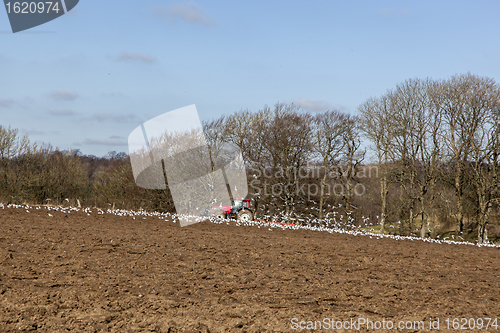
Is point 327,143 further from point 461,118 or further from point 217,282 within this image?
point 217,282

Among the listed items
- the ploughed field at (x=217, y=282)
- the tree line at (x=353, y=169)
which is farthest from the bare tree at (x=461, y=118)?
the ploughed field at (x=217, y=282)

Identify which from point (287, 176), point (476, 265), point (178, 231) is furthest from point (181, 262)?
point (287, 176)

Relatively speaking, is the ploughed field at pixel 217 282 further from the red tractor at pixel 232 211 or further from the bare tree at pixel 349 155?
the bare tree at pixel 349 155

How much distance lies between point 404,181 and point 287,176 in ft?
27.3

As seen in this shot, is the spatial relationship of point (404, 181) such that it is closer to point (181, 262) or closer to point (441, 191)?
point (441, 191)

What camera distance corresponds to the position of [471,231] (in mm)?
26562

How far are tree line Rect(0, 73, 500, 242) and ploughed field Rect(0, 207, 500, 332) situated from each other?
12.5 metres

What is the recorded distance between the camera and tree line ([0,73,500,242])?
23547 millimetres

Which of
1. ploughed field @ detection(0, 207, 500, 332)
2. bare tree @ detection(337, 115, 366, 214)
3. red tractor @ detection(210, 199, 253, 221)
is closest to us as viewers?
ploughed field @ detection(0, 207, 500, 332)

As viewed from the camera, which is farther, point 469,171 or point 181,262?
point 469,171

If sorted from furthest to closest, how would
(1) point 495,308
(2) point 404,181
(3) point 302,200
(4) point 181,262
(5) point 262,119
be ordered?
(5) point 262,119 < (3) point 302,200 < (2) point 404,181 < (4) point 181,262 < (1) point 495,308

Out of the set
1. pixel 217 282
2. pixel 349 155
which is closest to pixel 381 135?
pixel 349 155

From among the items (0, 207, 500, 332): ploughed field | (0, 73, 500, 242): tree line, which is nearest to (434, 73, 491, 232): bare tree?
(0, 73, 500, 242): tree line

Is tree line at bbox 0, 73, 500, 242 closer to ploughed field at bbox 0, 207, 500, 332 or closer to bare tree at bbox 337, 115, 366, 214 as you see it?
bare tree at bbox 337, 115, 366, 214
